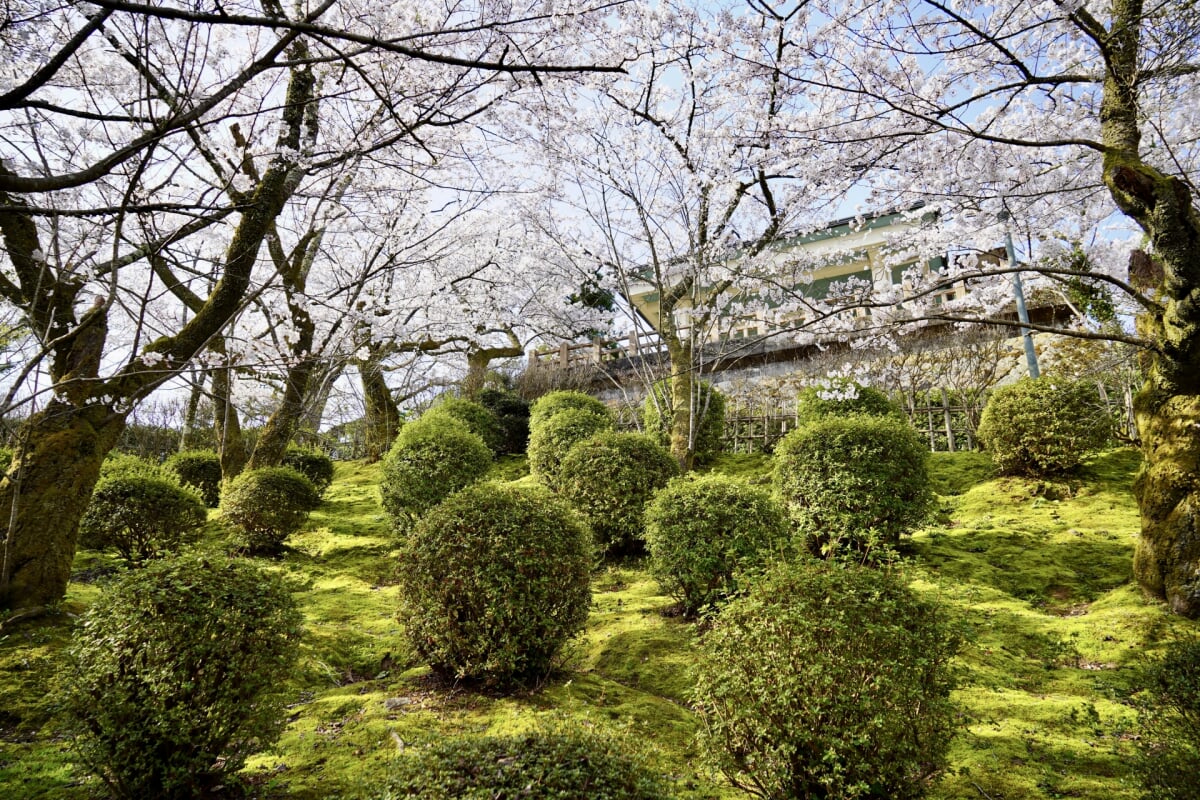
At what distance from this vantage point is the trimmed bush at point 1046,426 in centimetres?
822

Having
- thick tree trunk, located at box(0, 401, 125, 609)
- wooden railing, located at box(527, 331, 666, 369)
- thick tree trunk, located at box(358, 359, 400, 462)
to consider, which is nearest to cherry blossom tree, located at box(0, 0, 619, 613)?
thick tree trunk, located at box(0, 401, 125, 609)

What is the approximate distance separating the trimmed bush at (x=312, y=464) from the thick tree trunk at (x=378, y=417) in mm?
2852

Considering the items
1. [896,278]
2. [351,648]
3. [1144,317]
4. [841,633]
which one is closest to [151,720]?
[351,648]

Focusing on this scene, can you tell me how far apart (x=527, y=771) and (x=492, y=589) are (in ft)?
6.90

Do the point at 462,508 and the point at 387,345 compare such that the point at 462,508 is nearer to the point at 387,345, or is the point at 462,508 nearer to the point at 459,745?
the point at 459,745

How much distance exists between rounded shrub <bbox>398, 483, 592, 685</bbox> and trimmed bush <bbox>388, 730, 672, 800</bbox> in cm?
183

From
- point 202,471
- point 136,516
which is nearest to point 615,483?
point 136,516

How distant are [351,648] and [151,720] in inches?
97.0

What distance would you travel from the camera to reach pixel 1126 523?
7.17 metres

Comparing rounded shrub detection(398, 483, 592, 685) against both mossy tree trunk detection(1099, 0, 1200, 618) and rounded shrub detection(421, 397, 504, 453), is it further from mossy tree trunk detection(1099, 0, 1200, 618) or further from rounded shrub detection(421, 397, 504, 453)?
rounded shrub detection(421, 397, 504, 453)

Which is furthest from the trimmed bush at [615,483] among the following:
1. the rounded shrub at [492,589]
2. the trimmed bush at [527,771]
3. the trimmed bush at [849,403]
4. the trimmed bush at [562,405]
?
the trimmed bush at [527,771]

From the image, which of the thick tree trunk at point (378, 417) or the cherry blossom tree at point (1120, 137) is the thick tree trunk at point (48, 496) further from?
the thick tree trunk at point (378, 417)

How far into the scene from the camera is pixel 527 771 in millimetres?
2107

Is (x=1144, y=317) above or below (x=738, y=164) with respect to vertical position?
below
